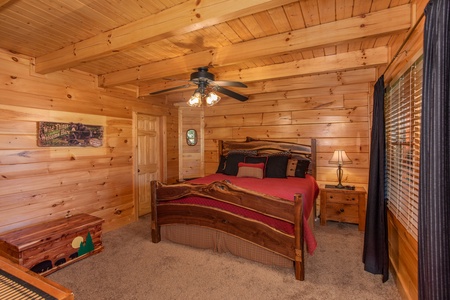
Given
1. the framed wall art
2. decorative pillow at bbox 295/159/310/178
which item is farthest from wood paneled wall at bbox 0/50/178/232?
decorative pillow at bbox 295/159/310/178

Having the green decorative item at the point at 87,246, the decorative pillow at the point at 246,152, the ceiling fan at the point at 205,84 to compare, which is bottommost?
the green decorative item at the point at 87,246

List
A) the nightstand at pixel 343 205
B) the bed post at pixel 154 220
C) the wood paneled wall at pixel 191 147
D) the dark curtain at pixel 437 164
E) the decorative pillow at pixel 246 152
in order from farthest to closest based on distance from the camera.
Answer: the wood paneled wall at pixel 191 147 < the decorative pillow at pixel 246 152 < the nightstand at pixel 343 205 < the bed post at pixel 154 220 < the dark curtain at pixel 437 164

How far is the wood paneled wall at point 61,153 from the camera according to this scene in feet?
9.05

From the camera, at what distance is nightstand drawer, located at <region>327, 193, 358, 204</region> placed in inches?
147

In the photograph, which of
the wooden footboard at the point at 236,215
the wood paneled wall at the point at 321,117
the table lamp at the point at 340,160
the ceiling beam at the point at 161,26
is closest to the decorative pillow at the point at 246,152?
the wood paneled wall at the point at 321,117

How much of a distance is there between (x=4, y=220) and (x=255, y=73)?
348 centimetres

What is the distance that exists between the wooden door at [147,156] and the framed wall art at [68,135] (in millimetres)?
904

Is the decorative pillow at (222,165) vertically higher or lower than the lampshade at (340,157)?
lower

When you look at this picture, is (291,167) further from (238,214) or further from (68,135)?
(68,135)

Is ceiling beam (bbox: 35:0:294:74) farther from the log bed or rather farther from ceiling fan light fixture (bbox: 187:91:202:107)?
the log bed

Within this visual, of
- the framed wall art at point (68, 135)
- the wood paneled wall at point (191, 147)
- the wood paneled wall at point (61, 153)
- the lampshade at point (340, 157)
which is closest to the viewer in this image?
the wood paneled wall at point (61, 153)

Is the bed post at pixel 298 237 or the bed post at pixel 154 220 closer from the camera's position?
the bed post at pixel 298 237

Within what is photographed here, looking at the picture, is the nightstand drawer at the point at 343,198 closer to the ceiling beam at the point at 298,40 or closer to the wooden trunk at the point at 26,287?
the ceiling beam at the point at 298,40

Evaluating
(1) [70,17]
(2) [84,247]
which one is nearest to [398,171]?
(1) [70,17]
